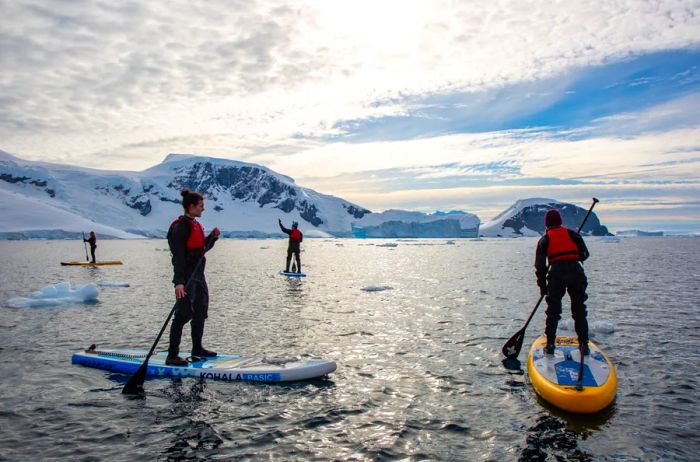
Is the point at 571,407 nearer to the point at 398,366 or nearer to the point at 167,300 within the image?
the point at 398,366

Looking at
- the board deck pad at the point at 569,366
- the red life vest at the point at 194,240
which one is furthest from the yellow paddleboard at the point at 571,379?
the red life vest at the point at 194,240

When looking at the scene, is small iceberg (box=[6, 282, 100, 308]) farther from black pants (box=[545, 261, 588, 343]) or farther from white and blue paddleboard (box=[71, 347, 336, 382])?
black pants (box=[545, 261, 588, 343])

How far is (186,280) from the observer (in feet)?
27.8

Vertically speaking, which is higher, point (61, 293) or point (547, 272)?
point (547, 272)

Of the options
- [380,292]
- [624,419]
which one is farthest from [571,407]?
[380,292]

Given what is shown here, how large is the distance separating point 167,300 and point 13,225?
579 feet

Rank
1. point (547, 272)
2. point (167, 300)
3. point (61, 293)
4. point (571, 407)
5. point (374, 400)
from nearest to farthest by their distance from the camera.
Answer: point (571, 407), point (374, 400), point (547, 272), point (61, 293), point (167, 300)

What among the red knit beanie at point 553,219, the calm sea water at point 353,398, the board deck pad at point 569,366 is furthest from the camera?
the red knit beanie at point 553,219

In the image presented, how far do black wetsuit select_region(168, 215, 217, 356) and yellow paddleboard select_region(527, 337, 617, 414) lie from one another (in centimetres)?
611

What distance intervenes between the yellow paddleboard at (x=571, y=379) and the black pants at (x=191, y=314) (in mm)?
6094

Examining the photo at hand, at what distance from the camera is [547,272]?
30.0 feet

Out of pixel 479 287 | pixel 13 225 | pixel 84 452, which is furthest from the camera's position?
pixel 13 225

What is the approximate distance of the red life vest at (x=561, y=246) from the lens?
8.64 meters

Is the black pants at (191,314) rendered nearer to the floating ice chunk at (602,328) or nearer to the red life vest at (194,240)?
the red life vest at (194,240)
